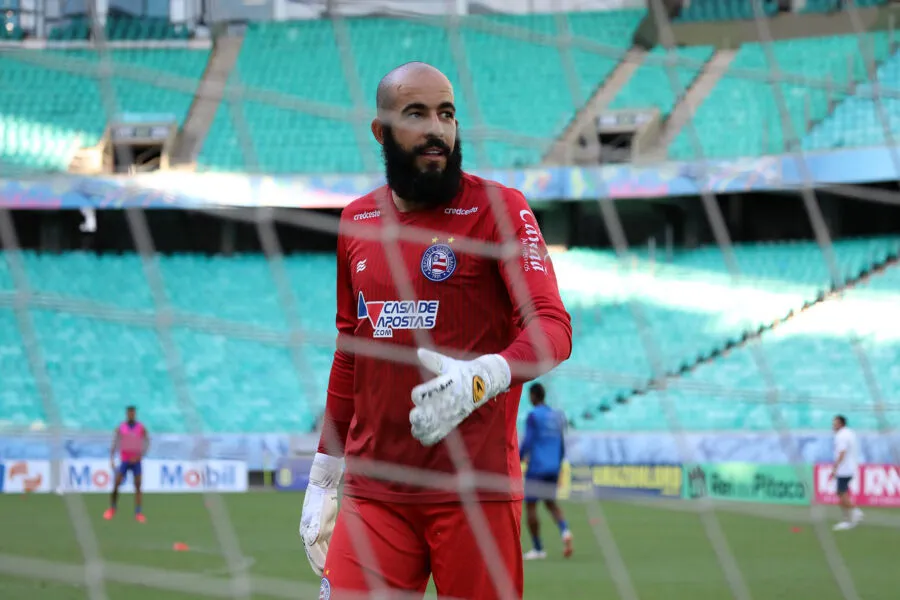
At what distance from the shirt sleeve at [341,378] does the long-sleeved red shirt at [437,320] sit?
0.42 feet

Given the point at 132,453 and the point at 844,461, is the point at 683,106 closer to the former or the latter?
the point at 844,461

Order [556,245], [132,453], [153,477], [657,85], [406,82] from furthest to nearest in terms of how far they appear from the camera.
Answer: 1. [657,85]
2. [556,245]
3. [153,477]
4. [132,453]
5. [406,82]

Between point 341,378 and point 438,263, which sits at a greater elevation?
point 438,263

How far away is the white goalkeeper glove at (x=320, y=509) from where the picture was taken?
10.8ft

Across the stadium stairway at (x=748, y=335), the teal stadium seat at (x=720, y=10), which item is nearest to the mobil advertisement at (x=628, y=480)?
the stadium stairway at (x=748, y=335)

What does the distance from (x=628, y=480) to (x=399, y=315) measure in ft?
48.1

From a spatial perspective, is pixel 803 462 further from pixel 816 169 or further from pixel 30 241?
pixel 30 241

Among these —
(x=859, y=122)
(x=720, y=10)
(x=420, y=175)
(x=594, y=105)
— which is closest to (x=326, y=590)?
(x=420, y=175)

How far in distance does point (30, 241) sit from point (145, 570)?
17234 mm

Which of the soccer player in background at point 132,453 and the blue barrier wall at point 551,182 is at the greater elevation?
the blue barrier wall at point 551,182

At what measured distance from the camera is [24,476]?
17969 millimetres

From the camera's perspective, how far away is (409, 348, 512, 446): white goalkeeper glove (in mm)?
2422

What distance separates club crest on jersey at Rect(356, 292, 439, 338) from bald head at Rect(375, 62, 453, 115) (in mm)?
458

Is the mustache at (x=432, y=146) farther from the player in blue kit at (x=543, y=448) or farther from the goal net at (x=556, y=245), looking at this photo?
the goal net at (x=556, y=245)
